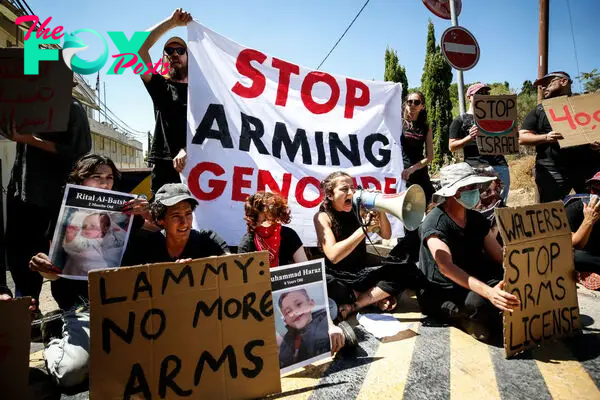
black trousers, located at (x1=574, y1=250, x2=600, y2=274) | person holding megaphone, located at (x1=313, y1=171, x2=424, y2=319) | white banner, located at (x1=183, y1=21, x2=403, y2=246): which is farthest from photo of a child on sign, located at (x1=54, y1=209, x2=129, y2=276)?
black trousers, located at (x1=574, y1=250, x2=600, y2=274)

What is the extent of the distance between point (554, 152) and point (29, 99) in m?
4.51

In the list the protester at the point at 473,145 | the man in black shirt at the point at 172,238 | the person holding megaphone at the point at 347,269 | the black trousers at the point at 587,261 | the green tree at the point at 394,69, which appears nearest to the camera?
the man in black shirt at the point at 172,238

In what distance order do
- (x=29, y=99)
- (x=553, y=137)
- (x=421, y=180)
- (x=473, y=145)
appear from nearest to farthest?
(x=29, y=99) < (x=553, y=137) < (x=421, y=180) < (x=473, y=145)

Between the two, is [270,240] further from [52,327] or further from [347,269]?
[52,327]

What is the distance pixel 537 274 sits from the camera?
90.2 inches

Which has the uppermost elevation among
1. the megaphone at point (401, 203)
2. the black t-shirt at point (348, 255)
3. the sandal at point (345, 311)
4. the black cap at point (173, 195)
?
the black cap at point (173, 195)

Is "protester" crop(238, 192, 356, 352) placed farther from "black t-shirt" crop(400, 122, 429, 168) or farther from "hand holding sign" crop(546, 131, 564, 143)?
"hand holding sign" crop(546, 131, 564, 143)

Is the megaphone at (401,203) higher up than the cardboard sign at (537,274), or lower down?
higher up

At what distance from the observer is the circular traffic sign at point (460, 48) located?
4945mm

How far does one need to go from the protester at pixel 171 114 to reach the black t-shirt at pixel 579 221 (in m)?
3.26

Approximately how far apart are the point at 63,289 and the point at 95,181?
70 centimetres

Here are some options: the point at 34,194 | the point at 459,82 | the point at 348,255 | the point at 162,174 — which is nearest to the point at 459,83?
the point at 459,82

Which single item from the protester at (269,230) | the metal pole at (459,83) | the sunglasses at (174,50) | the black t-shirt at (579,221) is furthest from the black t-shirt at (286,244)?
the metal pole at (459,83)

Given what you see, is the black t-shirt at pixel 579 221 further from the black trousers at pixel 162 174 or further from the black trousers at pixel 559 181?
the black trousers at pixel 162 174
